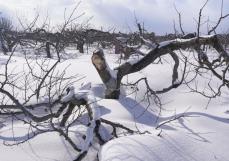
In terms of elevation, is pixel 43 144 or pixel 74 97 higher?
pixel 74 97

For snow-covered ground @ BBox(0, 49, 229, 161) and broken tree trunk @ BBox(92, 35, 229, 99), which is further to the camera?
broken tree trunk @ BBox(92, 35, 229, 99)

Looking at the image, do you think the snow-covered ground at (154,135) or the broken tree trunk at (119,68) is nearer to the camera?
the snow-covered ground at (154,135)

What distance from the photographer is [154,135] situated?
118 inches

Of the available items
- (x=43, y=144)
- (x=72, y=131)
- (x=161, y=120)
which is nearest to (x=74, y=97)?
(x=72, y=131)

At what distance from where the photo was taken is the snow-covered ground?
2752 millimetres

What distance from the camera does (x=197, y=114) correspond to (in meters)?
3.96

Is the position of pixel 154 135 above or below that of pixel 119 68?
below

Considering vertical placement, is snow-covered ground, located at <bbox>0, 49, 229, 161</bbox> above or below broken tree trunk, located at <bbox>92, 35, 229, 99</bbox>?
below

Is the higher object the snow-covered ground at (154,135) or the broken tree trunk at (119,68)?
the broken tree trunk at (119,68)

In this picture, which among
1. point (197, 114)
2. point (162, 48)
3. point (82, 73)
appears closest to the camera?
point (197, 114)

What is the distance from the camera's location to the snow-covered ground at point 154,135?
2752 mm

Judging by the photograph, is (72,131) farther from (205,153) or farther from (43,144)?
(205,153)

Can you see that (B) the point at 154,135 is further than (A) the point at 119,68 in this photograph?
No

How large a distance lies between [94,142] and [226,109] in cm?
163
